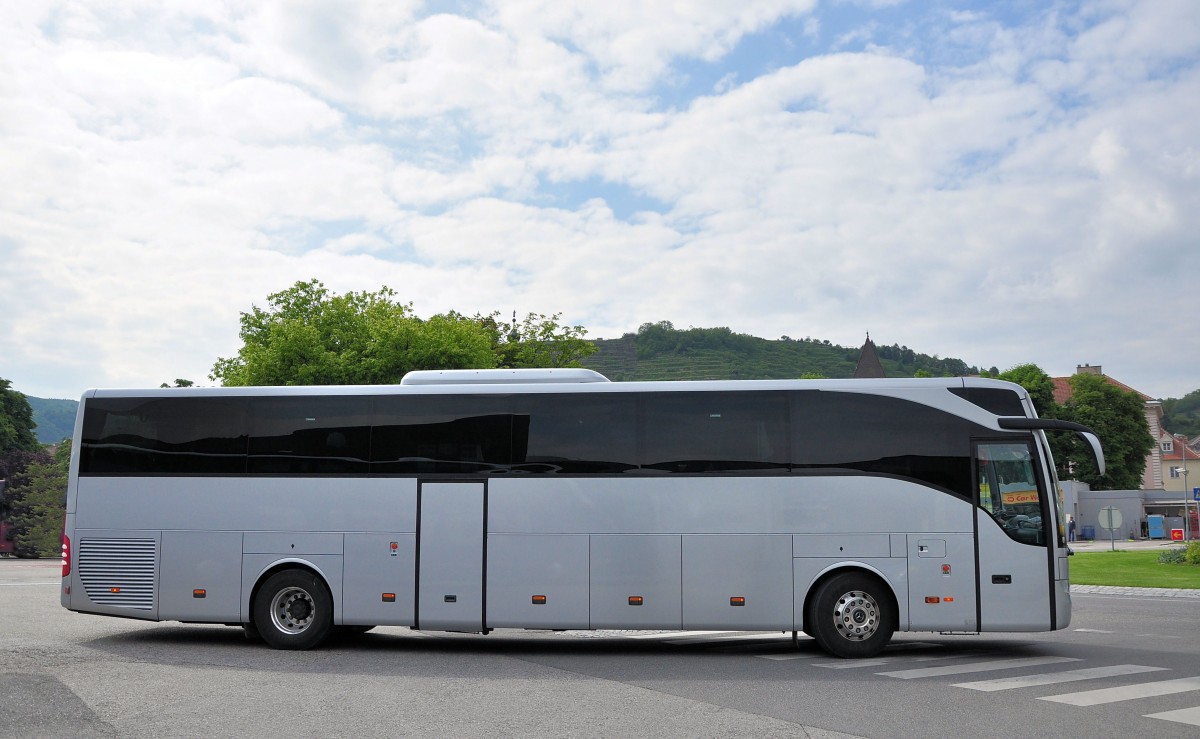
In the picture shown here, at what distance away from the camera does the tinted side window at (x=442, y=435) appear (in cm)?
1377

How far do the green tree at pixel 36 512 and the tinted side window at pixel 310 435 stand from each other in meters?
44.1

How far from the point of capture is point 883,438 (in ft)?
43.0

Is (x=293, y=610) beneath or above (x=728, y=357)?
beneath

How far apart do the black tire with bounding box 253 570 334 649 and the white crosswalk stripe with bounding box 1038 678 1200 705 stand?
29.0 feet

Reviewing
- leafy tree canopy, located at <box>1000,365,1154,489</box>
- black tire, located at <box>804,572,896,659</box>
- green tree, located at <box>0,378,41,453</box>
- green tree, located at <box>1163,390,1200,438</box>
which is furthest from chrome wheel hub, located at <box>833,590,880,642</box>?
green tree, located at <box>1163,390,1200,438</box>

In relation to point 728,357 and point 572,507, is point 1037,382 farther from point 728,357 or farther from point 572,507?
point 572,507

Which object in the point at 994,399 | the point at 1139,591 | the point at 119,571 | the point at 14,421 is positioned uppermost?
the point at 14,421

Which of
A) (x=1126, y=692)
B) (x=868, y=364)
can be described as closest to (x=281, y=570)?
(x=1126, y=692)

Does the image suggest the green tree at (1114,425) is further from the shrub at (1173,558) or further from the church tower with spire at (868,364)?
the shrub at (1173,558)

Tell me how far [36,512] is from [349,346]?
59.2 feet

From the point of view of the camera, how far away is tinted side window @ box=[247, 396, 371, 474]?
1395 cm

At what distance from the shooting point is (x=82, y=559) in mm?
14312

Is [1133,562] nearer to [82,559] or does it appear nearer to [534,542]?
[534,542]

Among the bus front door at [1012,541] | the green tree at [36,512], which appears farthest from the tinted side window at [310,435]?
the green tree at [36,512]
